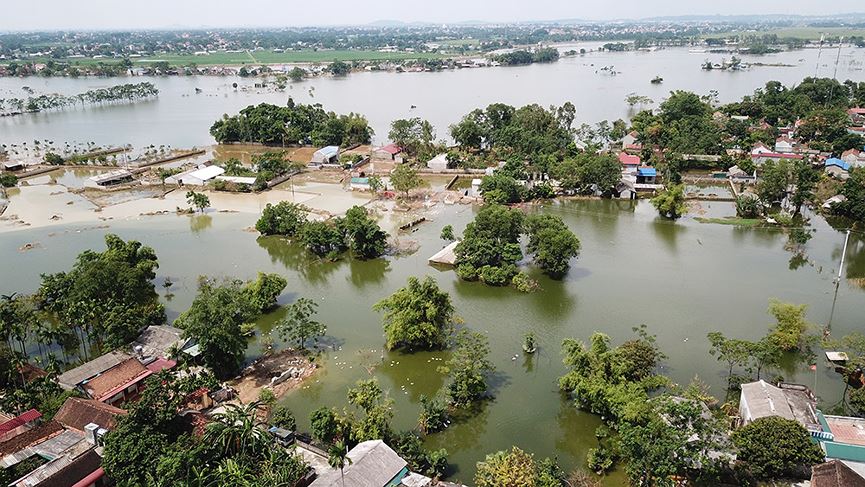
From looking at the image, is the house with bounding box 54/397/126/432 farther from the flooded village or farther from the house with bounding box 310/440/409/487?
the house with bounding box 310/440/409/487

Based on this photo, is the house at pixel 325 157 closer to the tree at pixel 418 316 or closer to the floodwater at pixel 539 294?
the floodwater at pixel 539 294

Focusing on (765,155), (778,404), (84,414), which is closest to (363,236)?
(84,414)

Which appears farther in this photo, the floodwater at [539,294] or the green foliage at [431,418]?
the floodwater at [539,294]

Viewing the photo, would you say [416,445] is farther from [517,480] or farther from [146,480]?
[146,480]

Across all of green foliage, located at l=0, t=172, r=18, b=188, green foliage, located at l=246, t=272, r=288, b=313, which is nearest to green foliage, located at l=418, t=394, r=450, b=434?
green foliage, located at l=246, t=272, r=288, b=313

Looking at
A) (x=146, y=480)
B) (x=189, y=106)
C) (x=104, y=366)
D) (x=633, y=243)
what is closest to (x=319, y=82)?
(x=189, y=106)

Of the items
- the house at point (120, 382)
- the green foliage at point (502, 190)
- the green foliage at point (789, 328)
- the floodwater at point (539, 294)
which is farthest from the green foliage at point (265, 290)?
the green foliage at point (789, 328)
